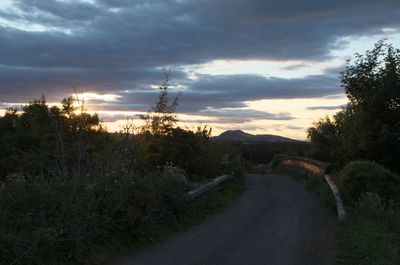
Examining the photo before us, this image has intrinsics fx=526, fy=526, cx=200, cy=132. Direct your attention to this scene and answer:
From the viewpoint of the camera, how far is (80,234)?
8.47 metres

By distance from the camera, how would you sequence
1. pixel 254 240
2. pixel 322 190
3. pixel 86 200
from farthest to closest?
pixel 322 190 → pixel 254 240 → pixel 86 200

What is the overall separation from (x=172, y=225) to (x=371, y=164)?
8.27 metres

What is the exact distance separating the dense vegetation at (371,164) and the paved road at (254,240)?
653mm

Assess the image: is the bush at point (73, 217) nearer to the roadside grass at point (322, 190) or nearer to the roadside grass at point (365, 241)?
the roadside grass at point (365, 241)

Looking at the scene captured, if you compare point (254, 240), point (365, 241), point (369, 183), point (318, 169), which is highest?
point (369, 183)

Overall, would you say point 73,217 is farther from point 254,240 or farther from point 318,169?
point 318,169

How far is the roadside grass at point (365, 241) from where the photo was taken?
8.98m

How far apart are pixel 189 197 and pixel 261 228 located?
7.27 ft

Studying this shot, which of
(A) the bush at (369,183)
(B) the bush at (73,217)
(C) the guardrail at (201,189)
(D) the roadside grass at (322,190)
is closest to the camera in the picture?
(B) the bush at (73,217)

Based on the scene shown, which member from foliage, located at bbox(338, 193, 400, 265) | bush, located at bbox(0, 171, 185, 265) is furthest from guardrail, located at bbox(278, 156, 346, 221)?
bush, located at bbox(0, 171, 185, 265)

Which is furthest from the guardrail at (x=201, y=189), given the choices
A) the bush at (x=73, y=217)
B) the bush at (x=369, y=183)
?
the bush at (x=369, y=183)

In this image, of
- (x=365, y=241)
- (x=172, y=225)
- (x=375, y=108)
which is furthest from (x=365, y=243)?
(x=375, y=108)

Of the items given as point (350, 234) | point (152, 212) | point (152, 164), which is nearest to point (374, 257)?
point (350, 234)

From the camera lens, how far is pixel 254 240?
35.0 ft
